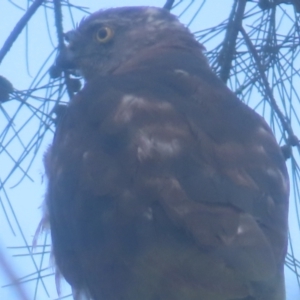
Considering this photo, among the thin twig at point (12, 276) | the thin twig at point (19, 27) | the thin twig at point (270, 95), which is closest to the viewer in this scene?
the thin twig at point (12, 276)

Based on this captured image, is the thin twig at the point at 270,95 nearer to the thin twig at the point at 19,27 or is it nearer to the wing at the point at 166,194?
the wing at the point at 166,194

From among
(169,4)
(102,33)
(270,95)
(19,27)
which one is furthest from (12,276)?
(102,33)

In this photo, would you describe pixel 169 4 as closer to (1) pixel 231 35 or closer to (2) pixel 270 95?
(1) pixel 231 35

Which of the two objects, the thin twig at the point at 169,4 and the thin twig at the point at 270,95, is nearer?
the thin twig at the point at 270,95

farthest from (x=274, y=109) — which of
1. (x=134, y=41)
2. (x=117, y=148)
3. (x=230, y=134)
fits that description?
(x=134, y=41)

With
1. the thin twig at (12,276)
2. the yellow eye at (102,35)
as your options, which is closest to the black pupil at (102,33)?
the yellow eye at (102,35)

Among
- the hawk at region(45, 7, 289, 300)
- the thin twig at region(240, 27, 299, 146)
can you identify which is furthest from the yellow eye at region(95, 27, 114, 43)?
the thin twig at region(240, 27, 299, 146)

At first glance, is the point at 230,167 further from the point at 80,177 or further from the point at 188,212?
the point at 80,177
